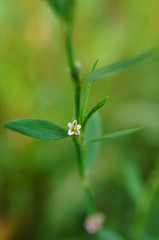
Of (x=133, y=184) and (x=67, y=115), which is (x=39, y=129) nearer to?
(x=133, y=184)

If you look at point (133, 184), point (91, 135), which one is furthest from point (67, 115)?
point (91, 135)

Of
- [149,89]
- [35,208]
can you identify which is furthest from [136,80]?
[35,208]

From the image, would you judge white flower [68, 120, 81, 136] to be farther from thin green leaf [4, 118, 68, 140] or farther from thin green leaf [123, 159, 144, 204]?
thin green leaf [123, 159, 144, 204]

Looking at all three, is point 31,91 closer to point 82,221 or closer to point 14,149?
point 14,149

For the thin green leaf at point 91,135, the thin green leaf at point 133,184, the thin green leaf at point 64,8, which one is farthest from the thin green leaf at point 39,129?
the thin green leaf at point 133,184

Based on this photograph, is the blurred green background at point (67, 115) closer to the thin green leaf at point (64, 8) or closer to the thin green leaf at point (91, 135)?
the thin green leaf at point (91, 135)
